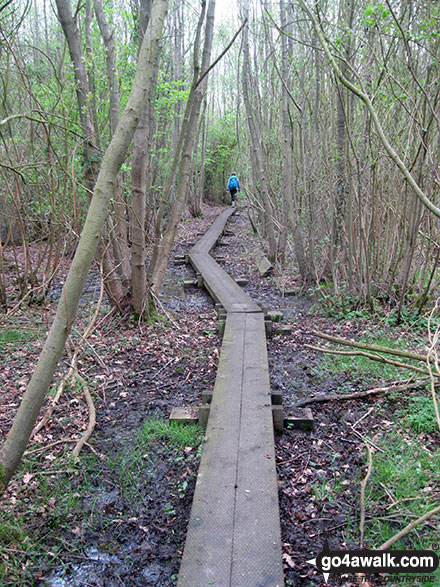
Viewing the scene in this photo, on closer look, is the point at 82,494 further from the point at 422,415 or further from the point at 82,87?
the point at 82,87

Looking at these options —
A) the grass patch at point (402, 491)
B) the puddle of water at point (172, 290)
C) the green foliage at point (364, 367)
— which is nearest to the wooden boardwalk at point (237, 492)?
the grass patch at point (402, 491)

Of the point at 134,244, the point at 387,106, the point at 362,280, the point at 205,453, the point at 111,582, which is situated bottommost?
the point at 111,582

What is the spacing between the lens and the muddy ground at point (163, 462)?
2.37 m

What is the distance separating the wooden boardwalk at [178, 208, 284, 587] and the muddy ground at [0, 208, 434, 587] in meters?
0.24

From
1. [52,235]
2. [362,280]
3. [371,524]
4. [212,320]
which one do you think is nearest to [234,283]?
[212,320]

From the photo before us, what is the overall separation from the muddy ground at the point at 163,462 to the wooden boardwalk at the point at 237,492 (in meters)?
0.24

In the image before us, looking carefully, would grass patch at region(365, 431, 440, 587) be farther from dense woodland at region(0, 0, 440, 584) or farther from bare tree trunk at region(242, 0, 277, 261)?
bare tree trunk at region(242, 0, 277, 261)

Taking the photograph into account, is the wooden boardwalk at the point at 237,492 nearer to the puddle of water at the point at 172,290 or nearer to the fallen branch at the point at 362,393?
the fallen branch at the point at 362,393

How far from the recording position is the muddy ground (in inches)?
93.5

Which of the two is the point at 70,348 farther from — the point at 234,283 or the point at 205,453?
the point at 234,283

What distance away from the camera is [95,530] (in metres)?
2.57

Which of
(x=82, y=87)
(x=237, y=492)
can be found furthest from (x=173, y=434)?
(x=82, y=87)

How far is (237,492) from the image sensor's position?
2.55 meters

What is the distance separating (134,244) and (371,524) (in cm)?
398
